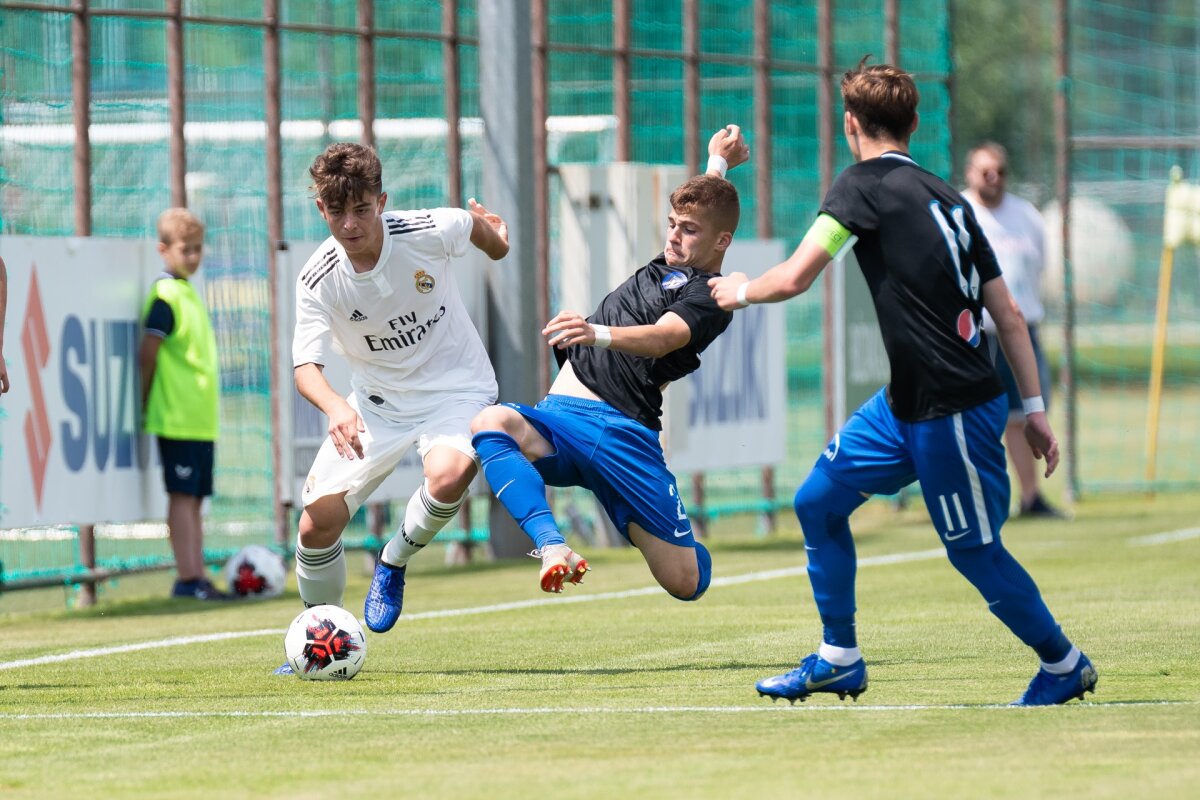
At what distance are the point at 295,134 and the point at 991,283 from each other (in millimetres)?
11499

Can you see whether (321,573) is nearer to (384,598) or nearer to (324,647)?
(384,598)

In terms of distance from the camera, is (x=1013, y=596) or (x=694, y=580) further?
(x=694, y=580)

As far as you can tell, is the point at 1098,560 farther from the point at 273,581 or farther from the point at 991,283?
the point at 991,283

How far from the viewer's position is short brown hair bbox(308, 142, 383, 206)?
7512 millimetres

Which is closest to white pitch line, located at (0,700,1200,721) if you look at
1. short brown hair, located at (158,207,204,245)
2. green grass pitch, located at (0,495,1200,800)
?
green grass pitch, located at (0,495,1200,800)

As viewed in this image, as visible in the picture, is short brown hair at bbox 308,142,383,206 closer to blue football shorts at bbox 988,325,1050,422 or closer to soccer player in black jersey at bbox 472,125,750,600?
soccer player in black jersey at bbox 472,125,750,600

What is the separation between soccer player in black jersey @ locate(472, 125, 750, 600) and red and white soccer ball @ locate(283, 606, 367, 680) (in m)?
0.78

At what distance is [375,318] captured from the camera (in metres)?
8.04

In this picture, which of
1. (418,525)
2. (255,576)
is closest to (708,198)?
(418,525)

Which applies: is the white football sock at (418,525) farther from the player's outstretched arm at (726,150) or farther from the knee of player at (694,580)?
the player's outstretched arm at (726,150)

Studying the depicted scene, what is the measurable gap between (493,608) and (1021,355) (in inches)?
182

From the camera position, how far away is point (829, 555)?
6.62 meters

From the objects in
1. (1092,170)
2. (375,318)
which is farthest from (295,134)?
(1092,170)

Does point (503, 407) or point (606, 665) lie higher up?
point (503, 407)
